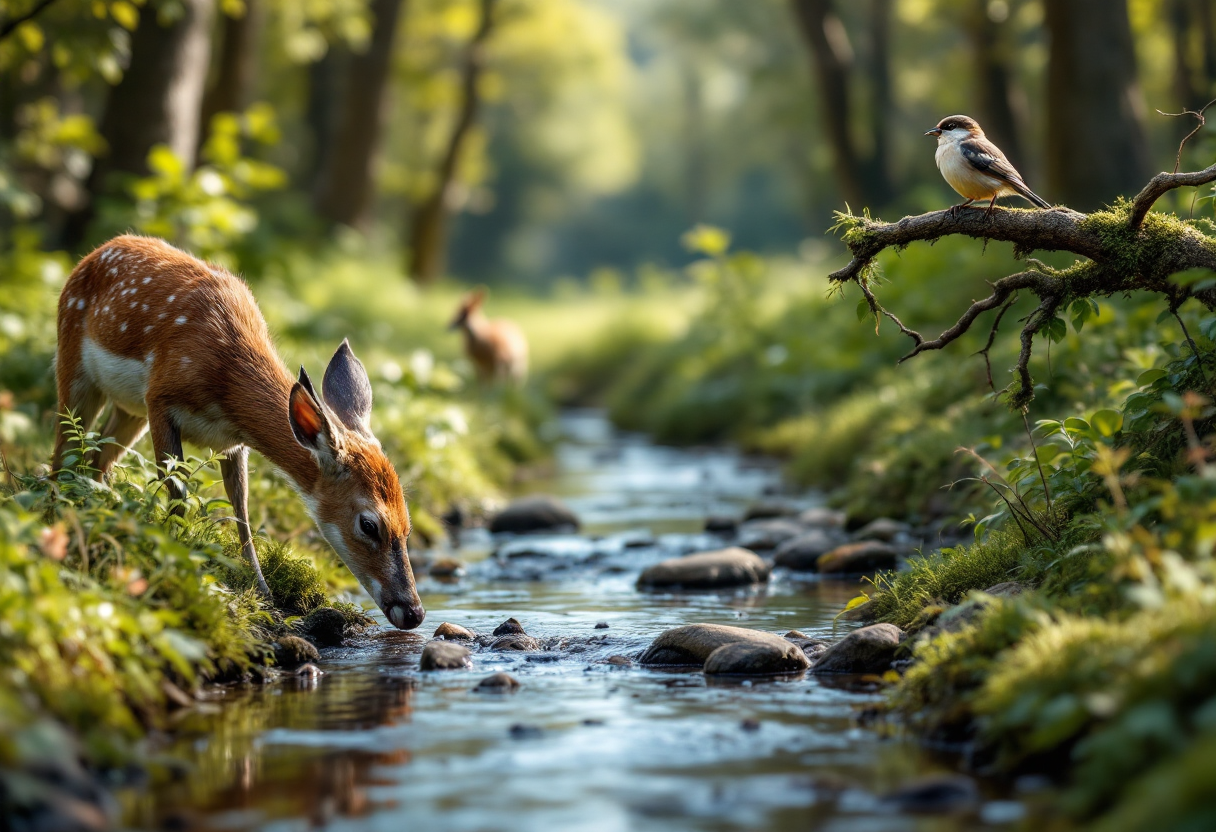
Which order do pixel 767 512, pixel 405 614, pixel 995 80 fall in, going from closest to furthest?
pixel 405 614 < pixel 767 512 < pixel 995 80

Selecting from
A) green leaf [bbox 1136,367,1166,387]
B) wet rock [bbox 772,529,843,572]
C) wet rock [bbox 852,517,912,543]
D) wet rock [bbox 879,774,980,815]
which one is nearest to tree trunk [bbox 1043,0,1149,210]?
wet rock [bbox 852,517,912,543]

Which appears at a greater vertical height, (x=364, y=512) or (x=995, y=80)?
(x=995, y=80)

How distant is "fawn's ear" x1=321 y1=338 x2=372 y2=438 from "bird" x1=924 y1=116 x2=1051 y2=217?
3157mm

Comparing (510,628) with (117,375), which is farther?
(117,375)

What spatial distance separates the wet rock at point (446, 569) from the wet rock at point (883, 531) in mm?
2949

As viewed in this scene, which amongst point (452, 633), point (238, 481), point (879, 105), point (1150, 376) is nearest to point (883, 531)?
point (1150, 376)

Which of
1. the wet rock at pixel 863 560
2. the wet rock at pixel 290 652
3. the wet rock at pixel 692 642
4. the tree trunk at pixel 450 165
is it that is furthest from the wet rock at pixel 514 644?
the tree trunk at pixel 450 165

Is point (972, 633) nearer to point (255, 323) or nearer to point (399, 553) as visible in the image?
point (399, 553)

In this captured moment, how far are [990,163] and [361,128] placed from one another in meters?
17.4

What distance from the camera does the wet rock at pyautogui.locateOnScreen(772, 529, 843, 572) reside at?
8898 mm

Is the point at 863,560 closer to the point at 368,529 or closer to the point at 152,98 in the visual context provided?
the point at 368,529

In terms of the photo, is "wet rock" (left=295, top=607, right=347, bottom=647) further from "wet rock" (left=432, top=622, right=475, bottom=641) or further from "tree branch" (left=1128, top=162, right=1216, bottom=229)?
"tree branch" (left=1128, top=162, right=1216, bottom=229)

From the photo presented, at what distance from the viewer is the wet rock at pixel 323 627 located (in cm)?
656

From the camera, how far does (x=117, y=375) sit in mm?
6910
